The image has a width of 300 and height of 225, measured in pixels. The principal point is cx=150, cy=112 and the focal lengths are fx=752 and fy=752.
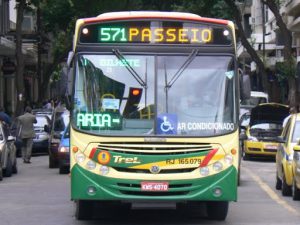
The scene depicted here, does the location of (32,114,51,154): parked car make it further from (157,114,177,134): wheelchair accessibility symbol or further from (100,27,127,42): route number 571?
(157,114,177,134): wheelchair accessibility symbol

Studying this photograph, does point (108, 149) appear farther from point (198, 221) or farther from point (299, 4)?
point (299, 4)

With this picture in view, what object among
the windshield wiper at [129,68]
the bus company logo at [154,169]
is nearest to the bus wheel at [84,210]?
the bus company logo at [154,169]

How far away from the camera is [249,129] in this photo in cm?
2700

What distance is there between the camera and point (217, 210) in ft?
38.2

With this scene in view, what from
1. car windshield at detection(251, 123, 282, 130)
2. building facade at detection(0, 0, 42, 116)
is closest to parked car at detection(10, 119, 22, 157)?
building facade at detection(0, 0, 42, 116)

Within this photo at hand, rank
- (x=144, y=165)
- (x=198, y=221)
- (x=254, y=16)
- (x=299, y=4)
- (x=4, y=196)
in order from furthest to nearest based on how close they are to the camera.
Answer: (x=254, y=16)
(x=299, y=4)
(x=4, y=196)
(x=198, y=221)
(x=144, y=165)

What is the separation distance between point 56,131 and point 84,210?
13.0 metres

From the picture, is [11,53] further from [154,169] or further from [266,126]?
[154,169]

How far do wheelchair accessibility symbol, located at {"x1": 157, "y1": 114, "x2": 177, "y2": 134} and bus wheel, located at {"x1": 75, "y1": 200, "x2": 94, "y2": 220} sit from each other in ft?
5.63

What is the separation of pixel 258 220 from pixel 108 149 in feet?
9.36

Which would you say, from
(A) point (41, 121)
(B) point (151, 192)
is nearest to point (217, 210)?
(B) point (151, 192)

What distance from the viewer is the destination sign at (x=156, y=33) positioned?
1106 centimetres

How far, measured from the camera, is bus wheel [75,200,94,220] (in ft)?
37.4

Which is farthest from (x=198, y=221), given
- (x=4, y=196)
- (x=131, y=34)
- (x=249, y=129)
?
(x=249, y=129)
